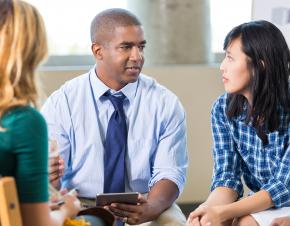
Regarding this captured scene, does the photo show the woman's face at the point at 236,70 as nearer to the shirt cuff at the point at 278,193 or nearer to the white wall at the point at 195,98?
the shirt cuff at the point at 278,193

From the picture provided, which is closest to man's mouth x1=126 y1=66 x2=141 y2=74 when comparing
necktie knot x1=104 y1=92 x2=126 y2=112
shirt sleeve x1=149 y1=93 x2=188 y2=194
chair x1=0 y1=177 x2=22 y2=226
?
necktie knot x1=104 y1=92 x2=126 y2=112

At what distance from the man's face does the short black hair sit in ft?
0.08

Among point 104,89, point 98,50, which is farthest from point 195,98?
point 104,89

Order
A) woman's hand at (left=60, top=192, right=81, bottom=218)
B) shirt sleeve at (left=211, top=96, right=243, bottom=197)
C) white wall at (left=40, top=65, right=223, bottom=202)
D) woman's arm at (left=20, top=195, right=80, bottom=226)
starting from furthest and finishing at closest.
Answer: white wall at (left=40, top=65, right=223, bottom=202)
shirt sleeve at (left=211, top=96, right=243, bottom=197)
woman's hand at (left=60, top=192, right=81, bottom=218)
woman's arm at (left=20, top=195, right=80, bottom=226)

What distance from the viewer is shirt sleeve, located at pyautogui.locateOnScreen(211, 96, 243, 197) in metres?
2.49

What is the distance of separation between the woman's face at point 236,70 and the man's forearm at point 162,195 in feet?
1.70

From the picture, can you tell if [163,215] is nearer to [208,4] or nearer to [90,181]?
[90,181]

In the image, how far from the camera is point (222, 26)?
4078mm

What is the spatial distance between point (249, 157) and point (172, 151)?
376 mm

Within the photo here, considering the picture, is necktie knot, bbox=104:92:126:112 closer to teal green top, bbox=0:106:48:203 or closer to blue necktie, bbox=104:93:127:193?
blue necktie, bbox=104:93:127:193

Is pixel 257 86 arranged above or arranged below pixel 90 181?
above

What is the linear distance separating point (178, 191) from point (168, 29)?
1495mm

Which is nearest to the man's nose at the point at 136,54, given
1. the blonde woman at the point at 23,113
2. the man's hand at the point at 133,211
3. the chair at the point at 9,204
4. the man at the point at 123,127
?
the man at the point at 123,127

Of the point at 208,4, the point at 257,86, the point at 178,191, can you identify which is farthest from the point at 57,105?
the point at 208,4
